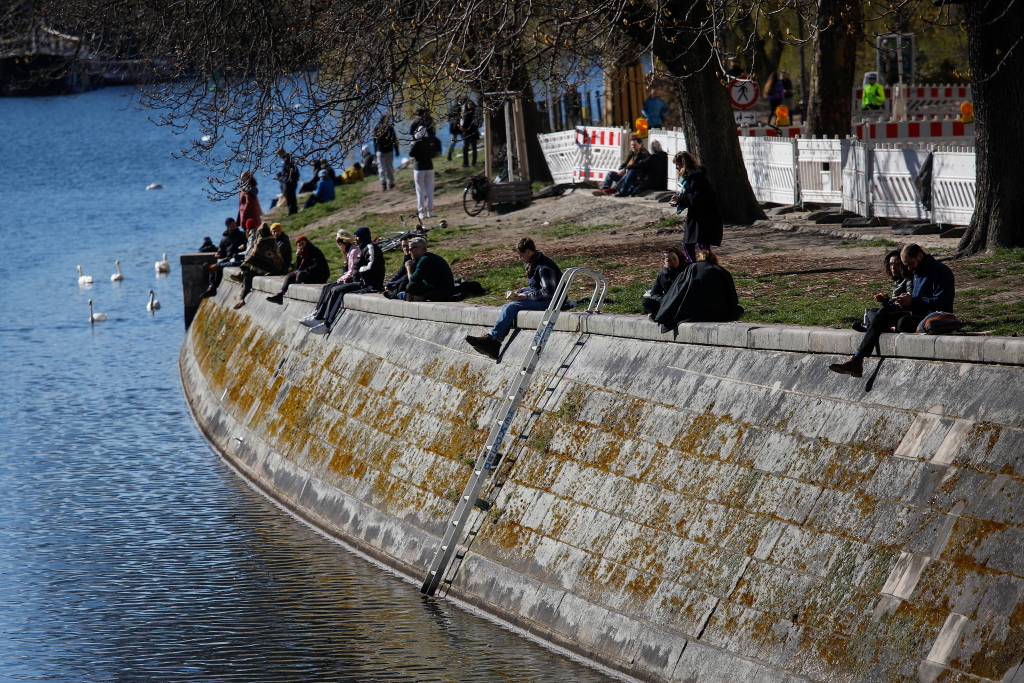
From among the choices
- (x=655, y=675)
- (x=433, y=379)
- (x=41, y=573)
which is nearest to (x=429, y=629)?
(x=655, y=675)

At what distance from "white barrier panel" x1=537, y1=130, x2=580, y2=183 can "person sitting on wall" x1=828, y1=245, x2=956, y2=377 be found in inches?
762

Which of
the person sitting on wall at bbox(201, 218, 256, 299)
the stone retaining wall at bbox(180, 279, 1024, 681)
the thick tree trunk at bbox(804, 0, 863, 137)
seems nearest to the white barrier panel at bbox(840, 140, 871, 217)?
the thick tree trunk at bbox(804, 0, 863, 137)

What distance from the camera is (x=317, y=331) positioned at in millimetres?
19297

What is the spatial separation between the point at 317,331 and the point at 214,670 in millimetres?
8393

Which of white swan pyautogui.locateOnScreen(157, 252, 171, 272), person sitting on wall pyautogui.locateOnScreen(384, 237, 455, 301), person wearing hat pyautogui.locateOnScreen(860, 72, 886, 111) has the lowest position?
white swan pyautogui.locateOnScreen(157, 252, 171, 272)

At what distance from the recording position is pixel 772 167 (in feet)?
75.2

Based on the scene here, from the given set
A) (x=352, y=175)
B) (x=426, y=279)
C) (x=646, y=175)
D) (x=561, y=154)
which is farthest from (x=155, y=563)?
(x=352, y=175)

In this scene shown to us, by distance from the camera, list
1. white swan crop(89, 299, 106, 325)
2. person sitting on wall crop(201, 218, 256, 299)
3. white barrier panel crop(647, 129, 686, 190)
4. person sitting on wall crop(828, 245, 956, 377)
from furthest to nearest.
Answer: white swan crop(89, 299, 106, 325), person sitting on wall crop(201, 218, 256, 299), white barrier panel crop(647, 129, 686, 190), person sitting on wall crop(828, 245, 956, 377)

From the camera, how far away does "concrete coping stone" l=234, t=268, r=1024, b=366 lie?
9.01 m

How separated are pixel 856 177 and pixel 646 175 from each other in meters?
5.96

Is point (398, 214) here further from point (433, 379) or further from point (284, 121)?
point (433, 379)

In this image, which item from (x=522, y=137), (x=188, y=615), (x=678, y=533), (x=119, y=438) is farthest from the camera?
(x=522, y=137)

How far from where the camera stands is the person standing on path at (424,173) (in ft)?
91.1

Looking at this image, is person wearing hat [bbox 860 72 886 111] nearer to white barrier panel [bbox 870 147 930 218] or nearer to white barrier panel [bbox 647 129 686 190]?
white barrier panel [bbox 647 129 686 190]
